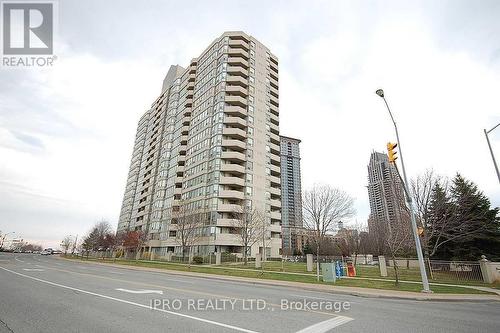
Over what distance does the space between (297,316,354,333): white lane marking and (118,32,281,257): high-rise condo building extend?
44.8 meters

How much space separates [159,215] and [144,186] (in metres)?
21.3

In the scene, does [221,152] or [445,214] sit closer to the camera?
[445,214]

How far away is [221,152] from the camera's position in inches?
2299

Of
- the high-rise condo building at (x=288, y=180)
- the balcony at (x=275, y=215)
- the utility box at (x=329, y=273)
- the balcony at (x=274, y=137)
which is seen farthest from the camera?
the high-rise condo building at (x=288, y=180)

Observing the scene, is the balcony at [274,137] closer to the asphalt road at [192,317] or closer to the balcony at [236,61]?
the balcony at [236,61]

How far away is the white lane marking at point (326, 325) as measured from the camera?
6005 millimetres

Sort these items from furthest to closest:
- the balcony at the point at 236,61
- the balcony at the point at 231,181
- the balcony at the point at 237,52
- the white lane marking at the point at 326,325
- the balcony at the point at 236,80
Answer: the balcony at the point at 237,52, the balcony at the point at 236,61, the balcony at the point at 236,80, the balcony at the point at 231,181, the white lane marking at the point at 326,325

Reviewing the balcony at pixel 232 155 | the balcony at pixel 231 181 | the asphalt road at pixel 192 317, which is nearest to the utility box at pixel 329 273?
the asphalt road at pixel 192 317

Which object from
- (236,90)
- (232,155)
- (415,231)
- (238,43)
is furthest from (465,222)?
(238,43)

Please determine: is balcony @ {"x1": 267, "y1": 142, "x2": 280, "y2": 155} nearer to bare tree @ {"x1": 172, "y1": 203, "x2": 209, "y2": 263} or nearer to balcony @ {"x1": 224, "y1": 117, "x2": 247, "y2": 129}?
balcony @ {"x1": 224, "y1": 117, "x2": 247, "y2": 129}

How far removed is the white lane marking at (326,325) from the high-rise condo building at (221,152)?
44796mm

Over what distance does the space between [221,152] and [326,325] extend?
52.8 meters

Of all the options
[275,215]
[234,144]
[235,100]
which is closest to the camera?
[234,144]

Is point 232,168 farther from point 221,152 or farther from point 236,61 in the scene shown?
point 236,61
